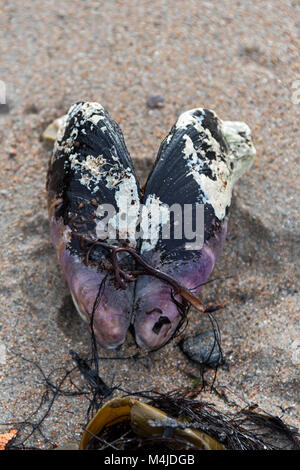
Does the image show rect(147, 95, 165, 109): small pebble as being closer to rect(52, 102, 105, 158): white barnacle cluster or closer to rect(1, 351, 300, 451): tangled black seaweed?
rect(52, 102, 105, 158): white barnacle cluster

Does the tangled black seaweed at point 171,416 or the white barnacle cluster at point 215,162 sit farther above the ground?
the white barnacle cluster at point 215,162

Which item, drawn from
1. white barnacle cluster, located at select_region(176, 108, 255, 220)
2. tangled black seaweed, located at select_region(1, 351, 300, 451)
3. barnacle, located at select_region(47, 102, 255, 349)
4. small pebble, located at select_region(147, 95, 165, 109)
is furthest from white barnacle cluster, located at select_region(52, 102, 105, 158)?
tangled black seaweed, located at select_region(1, 351, 300, 451)

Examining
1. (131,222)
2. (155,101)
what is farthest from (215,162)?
(155,101)

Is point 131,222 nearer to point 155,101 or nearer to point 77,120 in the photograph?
point 77,120

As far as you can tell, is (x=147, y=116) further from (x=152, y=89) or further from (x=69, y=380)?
(x=69, y=380)

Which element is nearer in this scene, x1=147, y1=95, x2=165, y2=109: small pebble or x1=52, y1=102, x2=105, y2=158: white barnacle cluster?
x1=52, y1=102, x2=105, y2=158: white barnacle cluster

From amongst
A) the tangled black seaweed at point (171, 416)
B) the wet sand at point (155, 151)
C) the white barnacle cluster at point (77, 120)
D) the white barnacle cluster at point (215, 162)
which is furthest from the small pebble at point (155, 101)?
the tangled black seaweed at point (171, 416)

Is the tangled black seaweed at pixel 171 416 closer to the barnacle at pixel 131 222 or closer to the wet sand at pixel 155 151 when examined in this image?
the wet sand at pixel 155 151

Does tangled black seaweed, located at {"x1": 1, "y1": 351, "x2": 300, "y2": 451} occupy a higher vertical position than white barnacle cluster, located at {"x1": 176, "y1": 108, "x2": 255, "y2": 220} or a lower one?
lower
